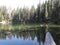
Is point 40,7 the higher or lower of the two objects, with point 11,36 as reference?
higher

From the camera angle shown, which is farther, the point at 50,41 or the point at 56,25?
the point at 56,25

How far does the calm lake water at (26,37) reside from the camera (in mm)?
3316

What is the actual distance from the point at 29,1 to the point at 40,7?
0.69ft

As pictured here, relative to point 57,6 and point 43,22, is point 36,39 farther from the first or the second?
point 57,6

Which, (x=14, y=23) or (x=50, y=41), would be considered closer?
(x=50, y=41)

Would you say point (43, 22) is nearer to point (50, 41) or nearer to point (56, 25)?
point (56, 25)

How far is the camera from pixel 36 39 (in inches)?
131

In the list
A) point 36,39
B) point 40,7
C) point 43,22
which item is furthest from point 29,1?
point 36,39

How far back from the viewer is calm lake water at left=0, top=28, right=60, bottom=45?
3.32 metres

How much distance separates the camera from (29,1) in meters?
3.33

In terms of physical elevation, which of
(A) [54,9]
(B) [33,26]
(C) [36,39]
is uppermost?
(A) [54,9]

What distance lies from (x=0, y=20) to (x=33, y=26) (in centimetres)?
56

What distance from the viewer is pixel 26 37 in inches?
132

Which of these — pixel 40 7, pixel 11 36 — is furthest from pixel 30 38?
pixel 40 7
